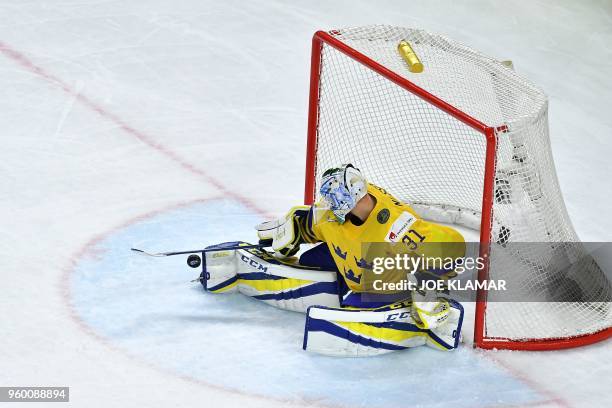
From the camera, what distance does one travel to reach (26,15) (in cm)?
632

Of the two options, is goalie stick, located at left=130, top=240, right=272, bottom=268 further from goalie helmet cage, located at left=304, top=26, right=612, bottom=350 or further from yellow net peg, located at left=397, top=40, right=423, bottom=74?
yellow net peg, located at left=397, top=40, right=423, bottom=74

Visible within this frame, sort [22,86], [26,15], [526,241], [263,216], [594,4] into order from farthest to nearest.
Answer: [594,4] → [26,15] → [22,86] → [263,216] → [526,241]

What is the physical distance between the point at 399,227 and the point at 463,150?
90cm

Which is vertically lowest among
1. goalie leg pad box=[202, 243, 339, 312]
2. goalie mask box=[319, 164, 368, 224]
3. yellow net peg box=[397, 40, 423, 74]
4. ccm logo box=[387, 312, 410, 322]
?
ccm logo box=[387, 312, 410, 322]

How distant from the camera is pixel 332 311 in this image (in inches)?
143

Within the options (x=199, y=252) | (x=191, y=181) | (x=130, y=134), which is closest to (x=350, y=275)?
(x=199, y=252)

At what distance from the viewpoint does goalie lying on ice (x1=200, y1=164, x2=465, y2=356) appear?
363 centimetres

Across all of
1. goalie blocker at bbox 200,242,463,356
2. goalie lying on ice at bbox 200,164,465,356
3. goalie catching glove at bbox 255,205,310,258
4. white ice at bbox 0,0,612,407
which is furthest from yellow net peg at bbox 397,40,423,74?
white ice at bbox 0,0,612,407

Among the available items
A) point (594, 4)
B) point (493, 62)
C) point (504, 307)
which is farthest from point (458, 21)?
point (504, 307)

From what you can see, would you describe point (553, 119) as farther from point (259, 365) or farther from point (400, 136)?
point (259, 365)

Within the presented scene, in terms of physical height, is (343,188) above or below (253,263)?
above

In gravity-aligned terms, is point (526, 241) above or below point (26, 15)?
below

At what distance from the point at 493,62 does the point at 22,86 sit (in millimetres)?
2453

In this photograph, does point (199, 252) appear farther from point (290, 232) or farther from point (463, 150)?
point (463, 150)
